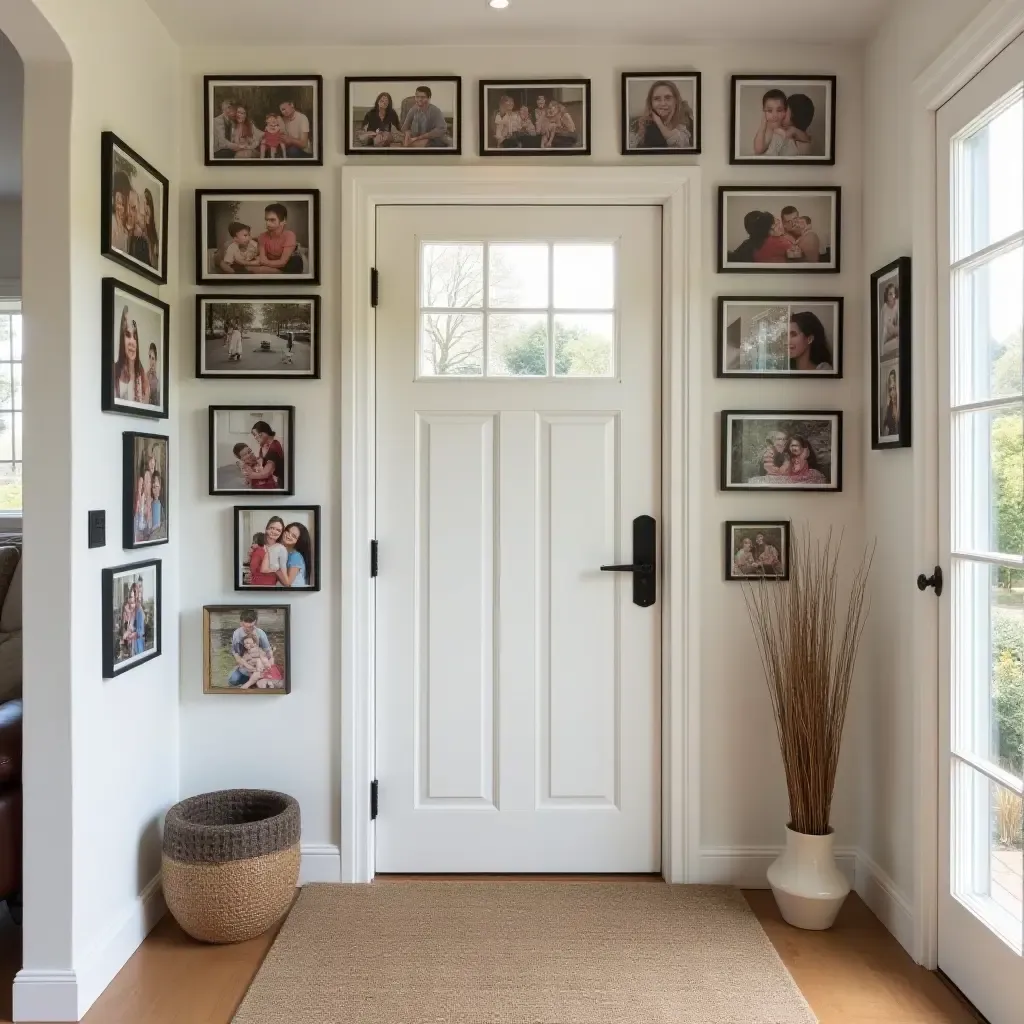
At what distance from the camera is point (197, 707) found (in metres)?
→ 2.81

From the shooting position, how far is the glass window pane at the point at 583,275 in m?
2.86

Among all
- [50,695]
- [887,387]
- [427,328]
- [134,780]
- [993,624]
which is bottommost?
[134,780]

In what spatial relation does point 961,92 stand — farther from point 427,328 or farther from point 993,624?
point 427,328

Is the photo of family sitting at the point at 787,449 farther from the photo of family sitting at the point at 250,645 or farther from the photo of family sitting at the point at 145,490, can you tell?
the photo of family sitting at the point at 145,490

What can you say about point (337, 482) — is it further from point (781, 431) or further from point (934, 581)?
point (934, 581)

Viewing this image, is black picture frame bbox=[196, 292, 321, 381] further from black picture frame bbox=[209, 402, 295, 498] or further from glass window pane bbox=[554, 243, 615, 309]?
glass window pane bbox=[554, 243, 615, 309]

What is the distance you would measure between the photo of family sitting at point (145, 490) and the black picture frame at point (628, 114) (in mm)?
1652

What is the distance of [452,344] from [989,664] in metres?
1.73

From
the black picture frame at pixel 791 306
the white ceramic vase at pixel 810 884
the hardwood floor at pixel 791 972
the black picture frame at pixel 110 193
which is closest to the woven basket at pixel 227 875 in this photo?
the hardwood floor at pixel 791 972

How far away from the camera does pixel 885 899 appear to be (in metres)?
2.57

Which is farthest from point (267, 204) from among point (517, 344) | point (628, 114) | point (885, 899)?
point (885, 899)

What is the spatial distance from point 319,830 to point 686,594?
1.35 m

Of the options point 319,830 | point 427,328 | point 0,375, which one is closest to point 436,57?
point 427,328

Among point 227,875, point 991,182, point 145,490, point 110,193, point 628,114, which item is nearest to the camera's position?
point 991,182
